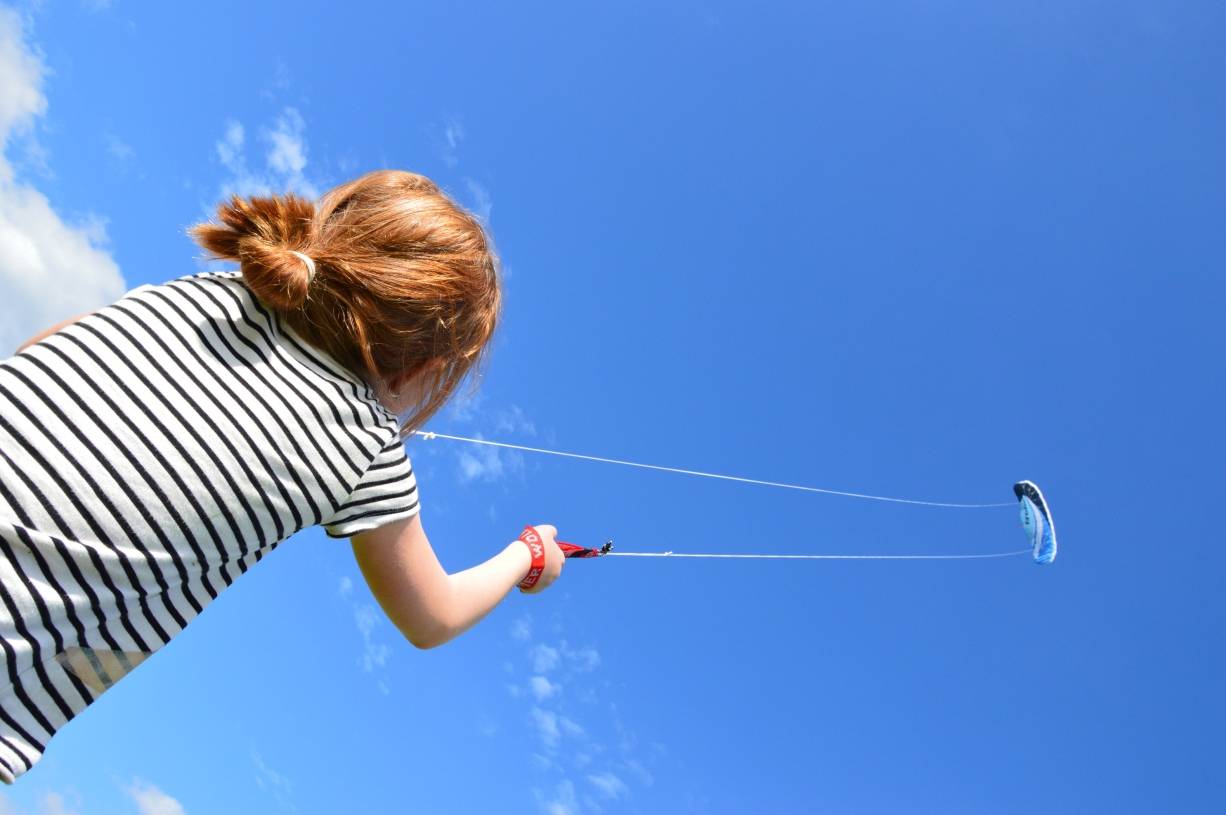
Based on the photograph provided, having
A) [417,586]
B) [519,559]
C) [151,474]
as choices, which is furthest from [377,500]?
[519,559]

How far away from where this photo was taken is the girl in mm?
1156

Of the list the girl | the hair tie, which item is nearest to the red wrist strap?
the girl

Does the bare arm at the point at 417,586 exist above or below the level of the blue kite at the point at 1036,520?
below

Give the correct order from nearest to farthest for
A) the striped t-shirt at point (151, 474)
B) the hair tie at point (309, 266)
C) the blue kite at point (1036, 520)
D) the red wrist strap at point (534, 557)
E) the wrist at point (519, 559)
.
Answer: the striped t-shirt at point (151, 474) < the hair tie at point (309, 266) < the wrist at point (519, 559) < the red wrist strap at point (534, 557) < the blue kite at point (1036, 520)

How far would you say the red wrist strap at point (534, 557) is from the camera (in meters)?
2.26

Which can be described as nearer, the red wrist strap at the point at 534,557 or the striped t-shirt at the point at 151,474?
the striped t-shirt at the point at 151,474

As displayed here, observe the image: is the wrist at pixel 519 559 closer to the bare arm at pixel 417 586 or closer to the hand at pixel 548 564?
the hand at pixel 548 564

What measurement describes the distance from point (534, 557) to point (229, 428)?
1078 millimetres

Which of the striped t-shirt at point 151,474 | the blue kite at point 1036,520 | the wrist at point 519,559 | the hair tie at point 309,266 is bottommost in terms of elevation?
the striped t-shirt at point 151,474

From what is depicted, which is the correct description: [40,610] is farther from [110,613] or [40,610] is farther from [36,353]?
[36,353]

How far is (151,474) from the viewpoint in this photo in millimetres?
1220

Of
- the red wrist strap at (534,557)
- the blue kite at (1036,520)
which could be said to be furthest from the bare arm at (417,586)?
the blue kite at (1036,520)

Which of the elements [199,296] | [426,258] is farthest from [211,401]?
[426,258]

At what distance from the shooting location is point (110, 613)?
123cm
